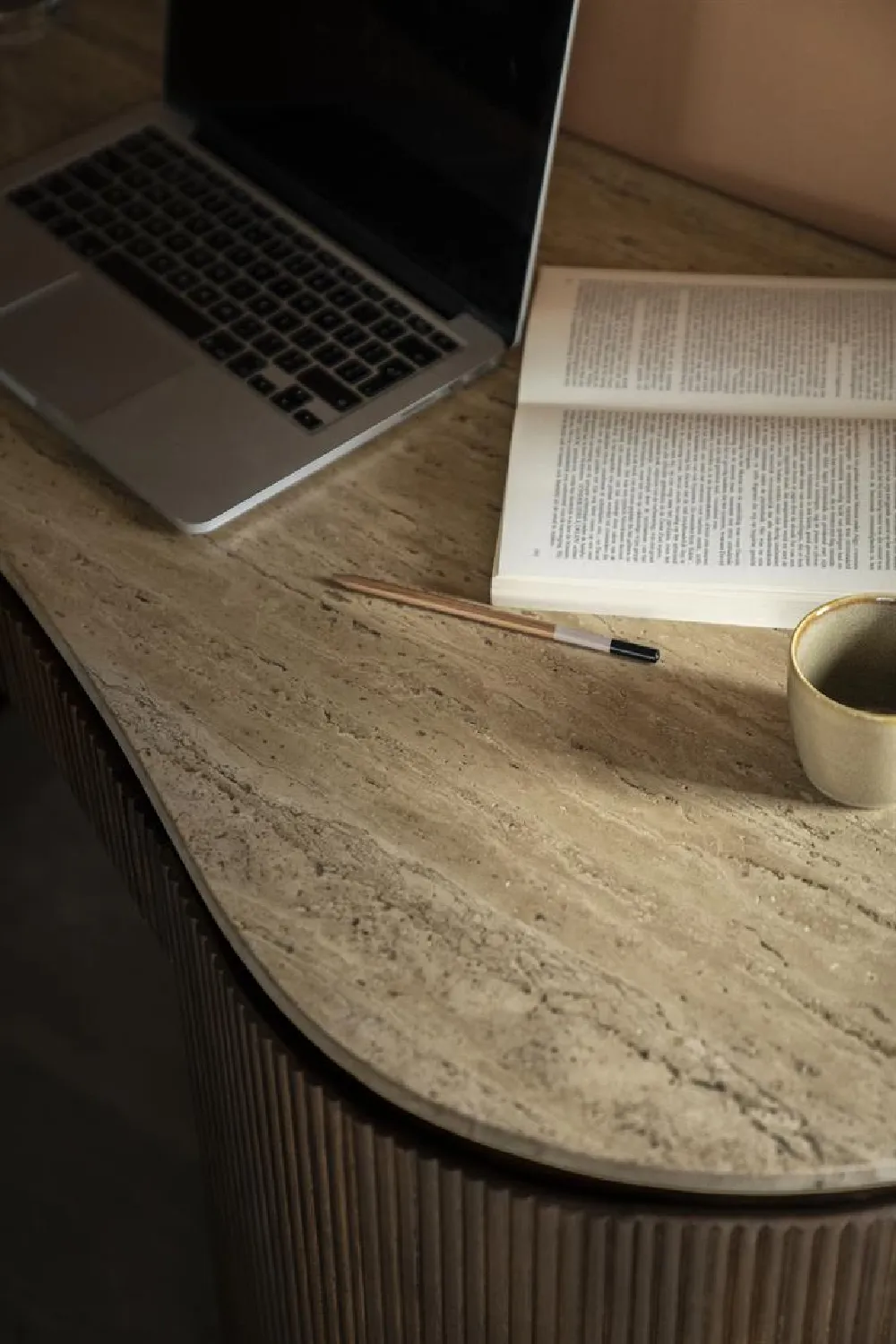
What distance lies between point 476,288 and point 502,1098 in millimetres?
517

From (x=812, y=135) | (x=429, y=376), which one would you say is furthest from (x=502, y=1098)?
(x=812, y=135)

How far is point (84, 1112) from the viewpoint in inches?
54.1

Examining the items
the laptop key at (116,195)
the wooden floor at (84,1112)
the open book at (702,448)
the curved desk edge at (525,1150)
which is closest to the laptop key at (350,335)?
the open book at (702,448)

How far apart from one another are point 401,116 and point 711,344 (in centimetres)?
24

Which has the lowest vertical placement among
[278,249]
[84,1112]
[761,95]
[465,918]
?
[84,1112]

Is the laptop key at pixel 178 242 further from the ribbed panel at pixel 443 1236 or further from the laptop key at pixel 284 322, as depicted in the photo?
the ribbed panel at pixel 443 1236

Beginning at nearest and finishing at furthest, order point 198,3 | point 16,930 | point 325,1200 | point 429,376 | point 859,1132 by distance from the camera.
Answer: point 859,1132
point 325,1200
point 429,376
point 198,3
point 16,930

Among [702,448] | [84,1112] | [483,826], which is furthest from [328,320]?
[84,1112]

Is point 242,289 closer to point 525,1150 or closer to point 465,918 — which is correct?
point 465,918

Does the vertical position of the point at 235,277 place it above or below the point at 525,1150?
above

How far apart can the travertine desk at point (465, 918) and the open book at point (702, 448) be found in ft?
0.10

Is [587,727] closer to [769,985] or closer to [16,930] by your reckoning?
[769,985]

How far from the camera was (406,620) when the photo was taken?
0.84m

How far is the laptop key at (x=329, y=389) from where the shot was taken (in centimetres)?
92
